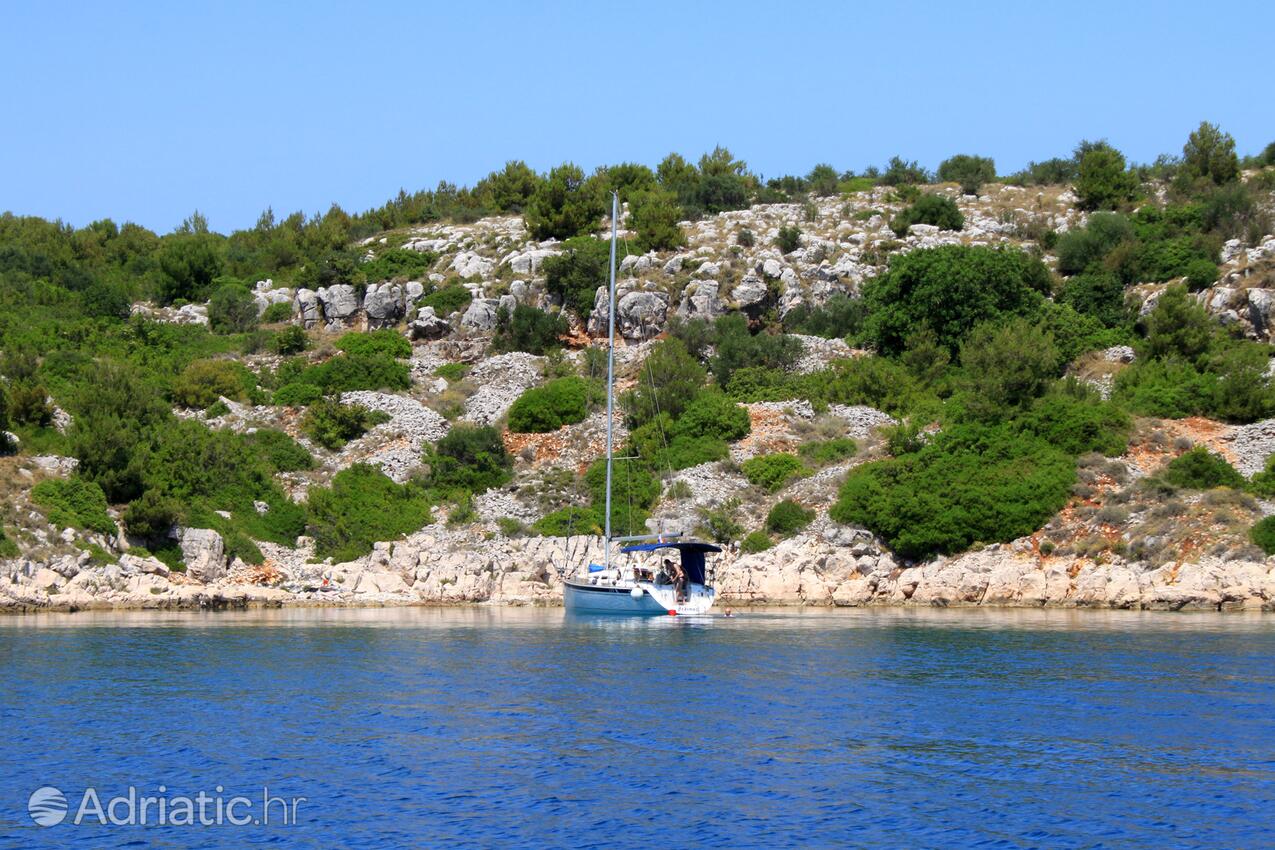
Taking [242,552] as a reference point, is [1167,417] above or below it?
above

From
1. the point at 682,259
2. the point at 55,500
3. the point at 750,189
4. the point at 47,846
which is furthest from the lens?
the point at 750,189

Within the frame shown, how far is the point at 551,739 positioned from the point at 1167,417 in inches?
1419

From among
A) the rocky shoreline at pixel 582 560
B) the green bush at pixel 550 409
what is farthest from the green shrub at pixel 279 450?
the green bush at pixel 550 409

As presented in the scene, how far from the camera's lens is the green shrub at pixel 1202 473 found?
44562mm

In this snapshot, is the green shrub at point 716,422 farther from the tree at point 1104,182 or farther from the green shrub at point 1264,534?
the tree at point 1104,182

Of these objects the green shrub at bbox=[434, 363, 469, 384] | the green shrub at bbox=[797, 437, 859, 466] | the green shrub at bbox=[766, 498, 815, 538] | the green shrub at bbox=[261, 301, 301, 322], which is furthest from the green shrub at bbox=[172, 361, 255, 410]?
the green shrub at bbox=[766, 498, 815, 538]

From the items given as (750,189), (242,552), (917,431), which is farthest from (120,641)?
(750,189)

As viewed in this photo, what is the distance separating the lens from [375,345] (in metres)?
64.9

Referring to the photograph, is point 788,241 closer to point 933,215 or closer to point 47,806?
point 933,215

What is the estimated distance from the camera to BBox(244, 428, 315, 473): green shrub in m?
53.8

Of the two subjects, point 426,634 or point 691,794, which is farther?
point 426,634

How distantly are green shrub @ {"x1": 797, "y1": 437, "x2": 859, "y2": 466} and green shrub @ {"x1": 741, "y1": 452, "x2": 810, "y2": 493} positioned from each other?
732mm

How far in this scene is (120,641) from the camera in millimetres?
33125

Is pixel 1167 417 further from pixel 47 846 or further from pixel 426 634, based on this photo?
pixel 47 846
